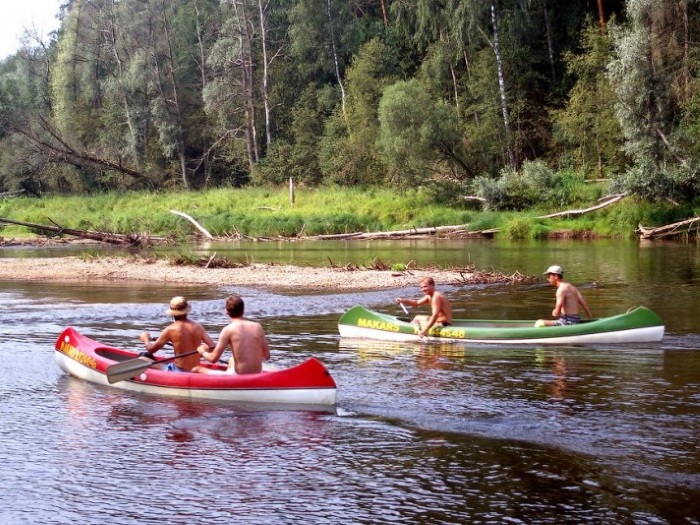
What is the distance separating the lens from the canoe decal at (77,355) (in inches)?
495

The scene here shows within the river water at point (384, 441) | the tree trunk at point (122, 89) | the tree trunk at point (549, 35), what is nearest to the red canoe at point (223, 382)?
the river water at point (384, 441)

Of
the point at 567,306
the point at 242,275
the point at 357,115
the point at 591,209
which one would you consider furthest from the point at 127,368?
the point at 357,115

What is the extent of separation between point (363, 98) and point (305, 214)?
9455 mm

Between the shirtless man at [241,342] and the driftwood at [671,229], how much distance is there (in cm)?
2863

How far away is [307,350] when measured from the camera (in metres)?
14.9

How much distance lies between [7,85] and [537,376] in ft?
211

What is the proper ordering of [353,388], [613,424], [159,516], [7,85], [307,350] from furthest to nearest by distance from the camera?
[7,85] → [307,350] → [353,388] → [613,424] → [159,516]

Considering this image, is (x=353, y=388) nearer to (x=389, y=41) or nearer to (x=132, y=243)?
(x=132, y=243)

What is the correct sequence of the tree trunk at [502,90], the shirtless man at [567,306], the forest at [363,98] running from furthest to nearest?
1. the tree trunk at [502,90]
2. the forest at [363,98]
3. the shirtless man at [567,306]

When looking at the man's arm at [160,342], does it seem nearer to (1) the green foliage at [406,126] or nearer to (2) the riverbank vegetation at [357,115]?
(2) the riverbank vegetation at [357,115]

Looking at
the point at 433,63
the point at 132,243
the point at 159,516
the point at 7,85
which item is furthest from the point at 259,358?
the point at 7,85

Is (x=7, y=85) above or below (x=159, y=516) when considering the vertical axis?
above

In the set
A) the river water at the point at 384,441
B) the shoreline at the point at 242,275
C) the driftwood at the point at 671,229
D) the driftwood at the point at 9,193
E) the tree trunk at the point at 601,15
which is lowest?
the river water at the point at 384,441

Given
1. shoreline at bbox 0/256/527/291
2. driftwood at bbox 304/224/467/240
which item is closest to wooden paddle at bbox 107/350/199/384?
shoreline at bbox 0/256/527/291
